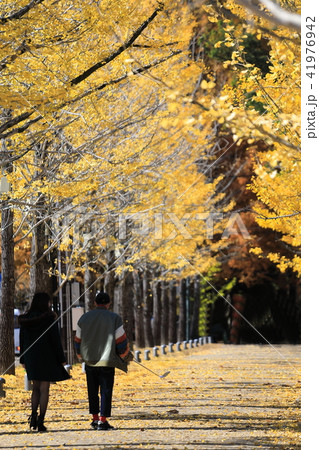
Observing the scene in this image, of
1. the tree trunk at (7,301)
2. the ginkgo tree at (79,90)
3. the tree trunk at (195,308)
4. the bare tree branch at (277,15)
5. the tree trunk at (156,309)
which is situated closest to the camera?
the bare tree branch at (277,15)

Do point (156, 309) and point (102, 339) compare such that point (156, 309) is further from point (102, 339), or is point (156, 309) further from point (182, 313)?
point (102, 339)

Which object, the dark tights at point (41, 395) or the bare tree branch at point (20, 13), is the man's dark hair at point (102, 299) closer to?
the dark tights at point (41, 395)

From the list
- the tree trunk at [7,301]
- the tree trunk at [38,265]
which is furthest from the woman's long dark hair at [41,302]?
the tree trunk at [7,301]

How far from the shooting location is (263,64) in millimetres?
31641

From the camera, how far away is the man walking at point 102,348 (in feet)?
34.6

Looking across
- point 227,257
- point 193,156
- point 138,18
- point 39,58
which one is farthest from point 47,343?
point 227,257

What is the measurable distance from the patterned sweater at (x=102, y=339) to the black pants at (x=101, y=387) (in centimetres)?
14

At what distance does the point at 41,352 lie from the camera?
34.6 ft

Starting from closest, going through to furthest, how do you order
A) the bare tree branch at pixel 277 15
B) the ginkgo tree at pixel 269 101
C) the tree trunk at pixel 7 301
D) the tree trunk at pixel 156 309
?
1. the bare tree branch at pixel 277 15
2. the ginkgo tree at pixel 269 101
3. the tree trunk at pixel 7 301
4. the tree trunk at pixel 156 309

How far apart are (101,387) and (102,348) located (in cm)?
52

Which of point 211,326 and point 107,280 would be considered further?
point 211,326

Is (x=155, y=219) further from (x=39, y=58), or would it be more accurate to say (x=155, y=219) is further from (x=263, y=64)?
(x=39, y=58)
